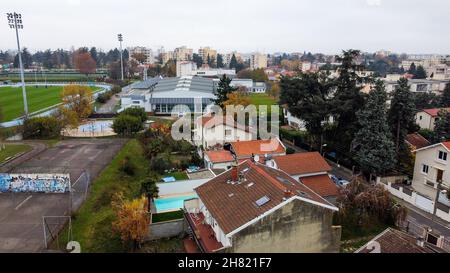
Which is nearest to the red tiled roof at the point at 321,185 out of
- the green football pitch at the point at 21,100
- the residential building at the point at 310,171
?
the residential building at the point at 310,171

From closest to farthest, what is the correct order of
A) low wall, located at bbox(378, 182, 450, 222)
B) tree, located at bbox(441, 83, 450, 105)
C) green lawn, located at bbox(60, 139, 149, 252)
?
green lawn, located at bbox(60, 139, 149, 252)
low wall, located at bbox(378, 182, 450, 222)
tree, located at bbox(441, 83, 450, 105)

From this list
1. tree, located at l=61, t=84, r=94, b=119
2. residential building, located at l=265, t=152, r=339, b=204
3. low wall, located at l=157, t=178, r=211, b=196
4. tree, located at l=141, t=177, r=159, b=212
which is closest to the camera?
tree, located at l=141, t=177, r=159, b=212

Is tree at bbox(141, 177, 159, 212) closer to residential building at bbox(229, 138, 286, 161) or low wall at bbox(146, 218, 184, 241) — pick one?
low wall at bbox(146, 218, 184, 241)

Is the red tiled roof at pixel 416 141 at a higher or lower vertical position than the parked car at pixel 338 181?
higher

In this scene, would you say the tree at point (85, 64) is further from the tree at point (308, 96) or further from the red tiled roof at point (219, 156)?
the red tiled roof at point (219, 156)

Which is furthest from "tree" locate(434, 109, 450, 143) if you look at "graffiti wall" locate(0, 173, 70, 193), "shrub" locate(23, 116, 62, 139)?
"shrub" locate(23, 116, 62, 139)

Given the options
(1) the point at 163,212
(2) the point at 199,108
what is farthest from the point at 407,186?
(2) the point at 199,108

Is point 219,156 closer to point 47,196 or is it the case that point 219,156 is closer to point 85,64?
point 47,196
